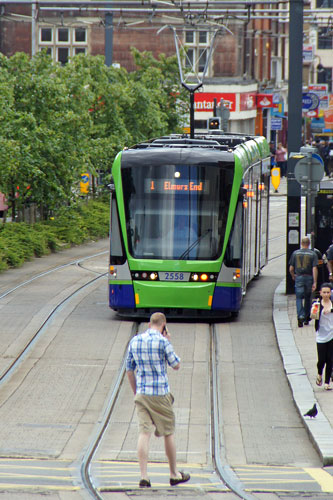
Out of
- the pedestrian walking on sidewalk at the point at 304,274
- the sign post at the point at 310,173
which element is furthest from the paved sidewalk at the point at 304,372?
the sign post at the point at 310,173

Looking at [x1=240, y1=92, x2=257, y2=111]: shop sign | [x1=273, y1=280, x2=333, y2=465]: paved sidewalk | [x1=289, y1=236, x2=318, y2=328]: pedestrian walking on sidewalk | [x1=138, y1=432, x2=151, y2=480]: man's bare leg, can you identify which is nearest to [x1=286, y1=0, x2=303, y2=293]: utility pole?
[x1=273, y1=280, x2=333, y2=465]: paved sidewalk

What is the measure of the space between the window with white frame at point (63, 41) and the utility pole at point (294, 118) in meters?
42.2

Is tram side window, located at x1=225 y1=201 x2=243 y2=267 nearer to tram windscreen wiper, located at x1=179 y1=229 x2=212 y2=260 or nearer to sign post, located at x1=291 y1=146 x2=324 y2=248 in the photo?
tram windscreen wiper, located at x1=179 y1=229 x2=212 y2=260

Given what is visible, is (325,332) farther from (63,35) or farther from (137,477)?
(63,35)

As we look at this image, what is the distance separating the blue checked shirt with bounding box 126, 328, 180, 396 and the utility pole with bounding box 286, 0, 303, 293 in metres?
12.8

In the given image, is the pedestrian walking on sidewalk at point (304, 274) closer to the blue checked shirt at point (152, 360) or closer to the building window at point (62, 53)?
the blue checked shirt at point (152, 360)

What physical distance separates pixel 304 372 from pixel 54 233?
17.4 metres

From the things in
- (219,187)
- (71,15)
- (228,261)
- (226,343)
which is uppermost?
(71,15)

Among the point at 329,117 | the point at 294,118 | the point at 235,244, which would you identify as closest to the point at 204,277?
the point at 235,244

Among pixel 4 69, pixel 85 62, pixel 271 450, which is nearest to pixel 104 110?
pixel 85 62

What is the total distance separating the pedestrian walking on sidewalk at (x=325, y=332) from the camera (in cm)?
1364

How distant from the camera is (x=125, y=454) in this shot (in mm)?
11117

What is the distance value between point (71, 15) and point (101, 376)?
50314mm

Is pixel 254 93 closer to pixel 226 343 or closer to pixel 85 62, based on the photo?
pixel 85 62
